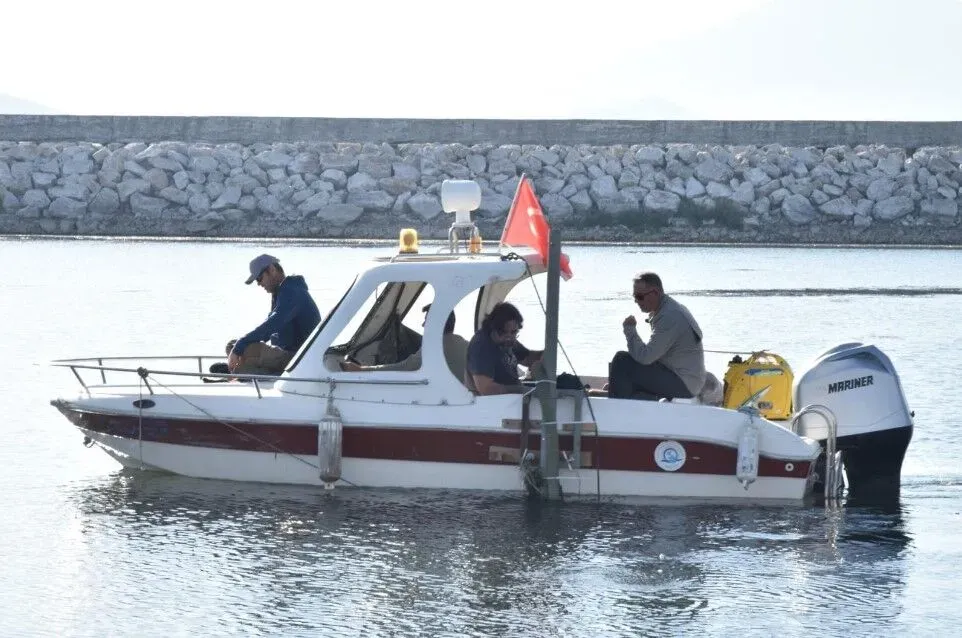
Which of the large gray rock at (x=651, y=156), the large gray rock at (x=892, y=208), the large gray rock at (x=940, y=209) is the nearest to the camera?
the large gray rock at (x=892, y=208)

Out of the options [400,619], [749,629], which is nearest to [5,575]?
[400,619]

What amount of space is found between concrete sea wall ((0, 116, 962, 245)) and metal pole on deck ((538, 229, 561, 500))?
28.1 m

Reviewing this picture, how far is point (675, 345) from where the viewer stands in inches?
422

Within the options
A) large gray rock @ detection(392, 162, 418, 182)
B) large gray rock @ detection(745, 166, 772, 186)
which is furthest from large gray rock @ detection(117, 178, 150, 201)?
large gray rock @ detection(745, 166, 772, 186)

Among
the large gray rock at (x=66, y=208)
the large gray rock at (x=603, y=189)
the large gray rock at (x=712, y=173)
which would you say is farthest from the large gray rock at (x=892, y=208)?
the large gray rock at (x=66, y=208)

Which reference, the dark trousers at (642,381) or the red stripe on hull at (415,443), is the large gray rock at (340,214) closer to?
the red stripe on hull at (415,443)

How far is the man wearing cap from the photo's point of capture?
11398 millimetres

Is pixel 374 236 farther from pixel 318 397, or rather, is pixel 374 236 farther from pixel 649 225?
pixel 318 397

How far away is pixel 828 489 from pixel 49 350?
10.3 m

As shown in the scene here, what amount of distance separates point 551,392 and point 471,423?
533 millimetres

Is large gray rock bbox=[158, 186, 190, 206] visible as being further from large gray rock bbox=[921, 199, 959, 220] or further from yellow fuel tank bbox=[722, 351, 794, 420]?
yellow fuel tank bbox=[722, 351, 794, 420]

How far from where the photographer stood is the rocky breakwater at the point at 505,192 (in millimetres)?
40531

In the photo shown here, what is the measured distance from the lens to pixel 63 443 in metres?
13.0

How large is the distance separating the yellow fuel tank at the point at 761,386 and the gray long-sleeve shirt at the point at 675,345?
10.1 inches
